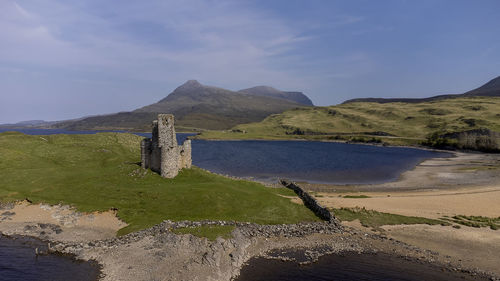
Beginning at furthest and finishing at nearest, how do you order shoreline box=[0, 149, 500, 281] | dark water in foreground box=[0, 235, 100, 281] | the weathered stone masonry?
the weathered stone masonry, shoreline box=[0, 149, 500, 281], dark water in foreground box=[0, 235, 100, 281]

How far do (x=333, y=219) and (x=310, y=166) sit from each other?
2699 inches

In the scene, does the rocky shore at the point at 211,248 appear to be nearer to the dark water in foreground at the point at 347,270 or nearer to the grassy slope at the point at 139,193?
the dark water in foreground at the point at 347,270

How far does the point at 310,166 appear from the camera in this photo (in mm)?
107375

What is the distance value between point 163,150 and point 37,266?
22.1 meters

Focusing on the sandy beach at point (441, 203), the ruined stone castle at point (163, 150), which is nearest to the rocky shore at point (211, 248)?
the sandy beach at point (441, 203)

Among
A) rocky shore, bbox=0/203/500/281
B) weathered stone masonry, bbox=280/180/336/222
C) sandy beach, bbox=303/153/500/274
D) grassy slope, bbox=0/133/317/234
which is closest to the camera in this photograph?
rocky shore, bbox=0/203/500/281

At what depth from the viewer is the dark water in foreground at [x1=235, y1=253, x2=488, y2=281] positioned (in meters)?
27.6

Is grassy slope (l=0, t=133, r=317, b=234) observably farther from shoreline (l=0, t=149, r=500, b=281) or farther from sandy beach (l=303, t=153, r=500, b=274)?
sandy beach (l=303, t=153, r=500, b=274)

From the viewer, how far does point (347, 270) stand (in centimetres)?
2919

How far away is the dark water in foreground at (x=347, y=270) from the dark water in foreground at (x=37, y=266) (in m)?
14.3

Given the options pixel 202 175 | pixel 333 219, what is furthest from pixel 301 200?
pixel 202 175

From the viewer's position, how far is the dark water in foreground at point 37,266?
25.1 meters

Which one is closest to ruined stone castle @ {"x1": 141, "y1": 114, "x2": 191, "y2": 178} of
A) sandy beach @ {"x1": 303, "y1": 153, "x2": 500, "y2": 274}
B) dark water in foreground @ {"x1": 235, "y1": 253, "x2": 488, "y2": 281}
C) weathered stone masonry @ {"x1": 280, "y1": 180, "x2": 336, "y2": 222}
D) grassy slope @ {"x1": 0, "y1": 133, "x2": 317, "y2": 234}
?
grassy slope @ {"x1": 0, "y1": 133, "x2": 317, "y2": 234}

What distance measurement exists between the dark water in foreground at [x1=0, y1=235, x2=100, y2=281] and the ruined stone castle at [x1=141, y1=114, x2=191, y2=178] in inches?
764
